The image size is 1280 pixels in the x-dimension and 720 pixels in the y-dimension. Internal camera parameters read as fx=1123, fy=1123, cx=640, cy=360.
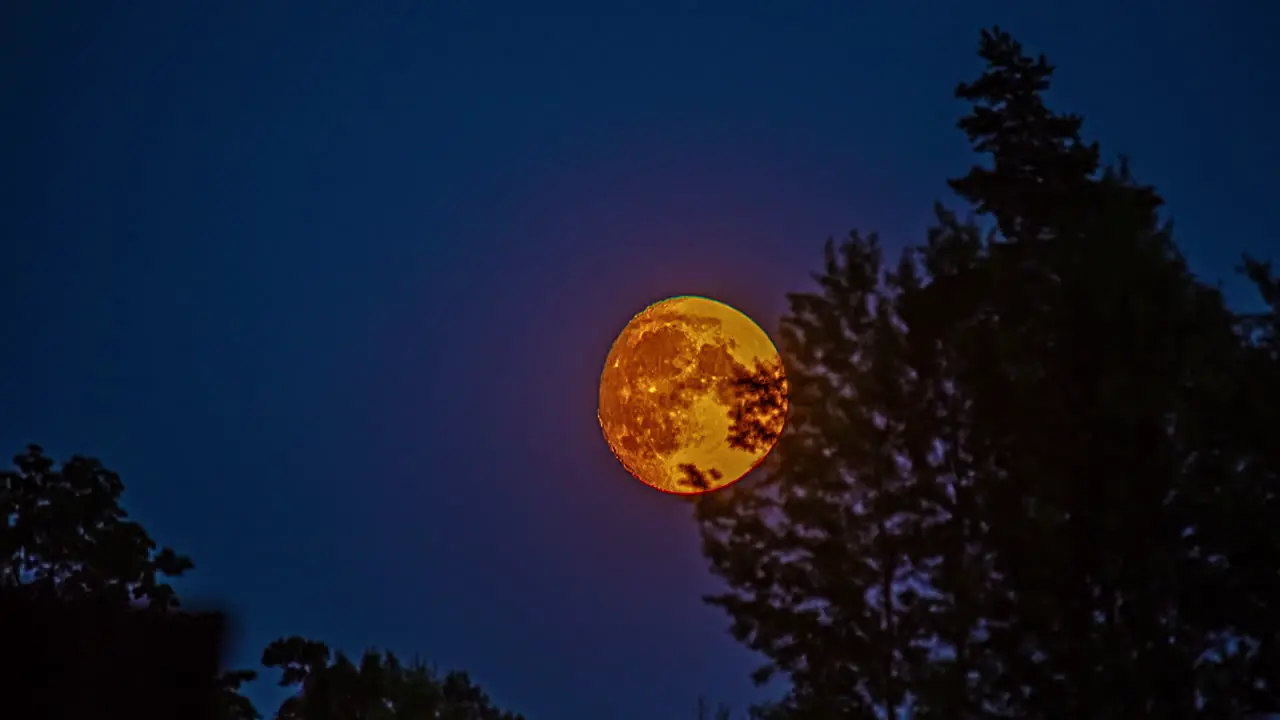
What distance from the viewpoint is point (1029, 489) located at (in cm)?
1814

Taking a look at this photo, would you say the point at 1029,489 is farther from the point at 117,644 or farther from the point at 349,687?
the point at 349,687

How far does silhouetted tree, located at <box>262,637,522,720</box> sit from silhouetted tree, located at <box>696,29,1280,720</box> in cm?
1605

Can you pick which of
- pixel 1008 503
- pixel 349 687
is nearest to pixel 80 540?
pixel 349 687

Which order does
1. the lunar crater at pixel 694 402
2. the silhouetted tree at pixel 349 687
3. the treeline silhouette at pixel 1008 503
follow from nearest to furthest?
1. the treeline silhouette at pixel 1008 503
2. the lunar crater at pixel 694 402
3. the silhouetted tree at pixel 349 687

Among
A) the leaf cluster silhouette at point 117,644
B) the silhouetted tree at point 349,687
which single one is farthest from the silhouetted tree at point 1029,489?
the silhouetted tree at point 349,687

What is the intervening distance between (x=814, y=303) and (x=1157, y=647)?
895 centimetres

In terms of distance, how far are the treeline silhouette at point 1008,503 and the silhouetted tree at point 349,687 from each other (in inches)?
361

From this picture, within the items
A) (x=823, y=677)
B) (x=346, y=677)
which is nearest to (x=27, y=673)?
(x=823, y=677)

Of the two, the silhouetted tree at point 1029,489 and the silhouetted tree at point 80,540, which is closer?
the silhouetted tree at point 1029,489

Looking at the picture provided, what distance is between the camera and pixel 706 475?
21172 mm

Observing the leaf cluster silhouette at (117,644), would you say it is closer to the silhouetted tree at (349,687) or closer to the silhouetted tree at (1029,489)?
the silhouetted tree at (349,687)

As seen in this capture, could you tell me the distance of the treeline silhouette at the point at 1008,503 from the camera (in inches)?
626

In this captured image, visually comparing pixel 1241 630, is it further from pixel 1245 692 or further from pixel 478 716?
pixel 478 716

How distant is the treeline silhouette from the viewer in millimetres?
15898
